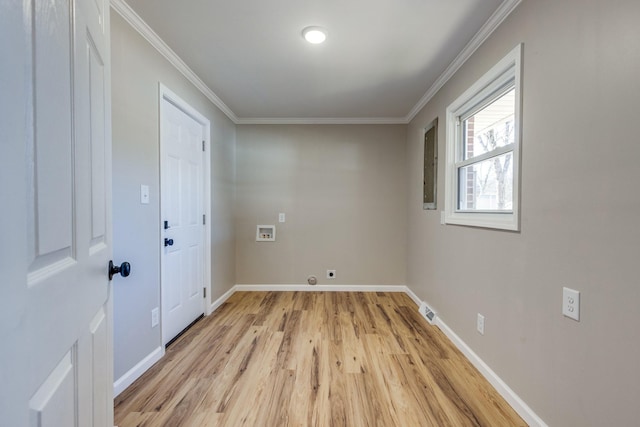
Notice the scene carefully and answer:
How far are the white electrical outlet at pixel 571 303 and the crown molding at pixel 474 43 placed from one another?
1.57 m

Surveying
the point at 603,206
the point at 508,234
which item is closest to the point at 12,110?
the point at 603,206

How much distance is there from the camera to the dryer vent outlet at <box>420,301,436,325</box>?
2.69 m

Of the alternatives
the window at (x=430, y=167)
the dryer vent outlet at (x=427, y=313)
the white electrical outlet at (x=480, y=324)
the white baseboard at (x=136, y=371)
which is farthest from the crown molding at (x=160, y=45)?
the dryer vent outlet at (x=427, y=313)

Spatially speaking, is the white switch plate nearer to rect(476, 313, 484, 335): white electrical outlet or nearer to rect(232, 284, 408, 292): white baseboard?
rect(232, 284, 408, 292): white baseboard

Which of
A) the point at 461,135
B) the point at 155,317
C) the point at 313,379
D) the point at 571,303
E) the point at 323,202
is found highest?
the point at 461,135

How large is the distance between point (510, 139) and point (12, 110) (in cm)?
220

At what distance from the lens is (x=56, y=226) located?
55cm

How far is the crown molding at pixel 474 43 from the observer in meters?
1.62

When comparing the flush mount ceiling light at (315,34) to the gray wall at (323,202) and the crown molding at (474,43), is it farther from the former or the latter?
the gray wall at (323,202)

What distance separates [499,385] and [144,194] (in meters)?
2.61

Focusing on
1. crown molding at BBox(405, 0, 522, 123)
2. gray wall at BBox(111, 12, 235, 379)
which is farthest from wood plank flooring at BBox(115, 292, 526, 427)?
crown molding at BBox(405, 0, 522, 123)

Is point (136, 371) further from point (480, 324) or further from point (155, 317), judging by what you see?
point (480, 324)

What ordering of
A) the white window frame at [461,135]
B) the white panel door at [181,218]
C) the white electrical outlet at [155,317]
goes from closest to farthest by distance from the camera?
1. the white window frame at [461,135]
2. the white electrical outlet at [155,317]
3. the white panel door at [181,218]

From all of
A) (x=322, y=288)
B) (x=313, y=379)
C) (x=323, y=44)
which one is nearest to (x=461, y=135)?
(x=323, y=44)
